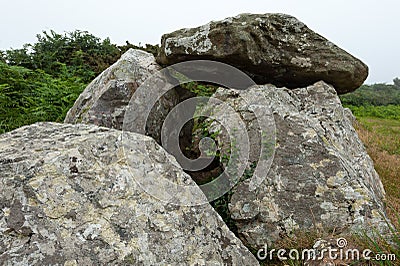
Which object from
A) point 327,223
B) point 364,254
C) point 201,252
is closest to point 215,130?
point 327,223

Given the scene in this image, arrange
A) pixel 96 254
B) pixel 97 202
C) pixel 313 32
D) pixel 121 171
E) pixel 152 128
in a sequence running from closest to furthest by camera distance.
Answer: pixel 96 254 → pixel 97 202 → pixel 121 171 → pixel 152 128 → pixel 313 32

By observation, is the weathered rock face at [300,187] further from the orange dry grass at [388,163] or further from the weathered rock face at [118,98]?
the weathered rock face at [118,98]

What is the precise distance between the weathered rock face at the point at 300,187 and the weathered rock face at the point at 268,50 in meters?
0.59

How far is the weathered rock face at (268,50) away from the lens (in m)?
5.12

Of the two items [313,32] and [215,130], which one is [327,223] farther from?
[313,32]

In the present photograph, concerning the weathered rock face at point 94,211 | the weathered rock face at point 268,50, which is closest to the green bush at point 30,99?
the weathered rock face at point 268,50

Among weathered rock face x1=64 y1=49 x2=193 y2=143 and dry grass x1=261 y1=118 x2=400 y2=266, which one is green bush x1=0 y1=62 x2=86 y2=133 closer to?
weathered rock face x1=64 y1=49 x2=193 y2=143

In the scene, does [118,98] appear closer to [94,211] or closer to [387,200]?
[94,211]

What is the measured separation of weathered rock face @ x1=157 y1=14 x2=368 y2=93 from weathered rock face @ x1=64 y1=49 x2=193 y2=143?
47 cm

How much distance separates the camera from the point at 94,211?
2.76 meters

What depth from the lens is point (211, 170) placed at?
197 inches

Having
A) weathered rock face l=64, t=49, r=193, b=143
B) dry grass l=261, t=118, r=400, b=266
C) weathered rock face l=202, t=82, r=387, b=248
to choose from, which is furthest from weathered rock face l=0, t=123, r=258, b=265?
weathered rock face l=64, t=49, r=193, b=143

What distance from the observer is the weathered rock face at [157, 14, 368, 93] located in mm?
5121

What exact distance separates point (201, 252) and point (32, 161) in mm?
1605
